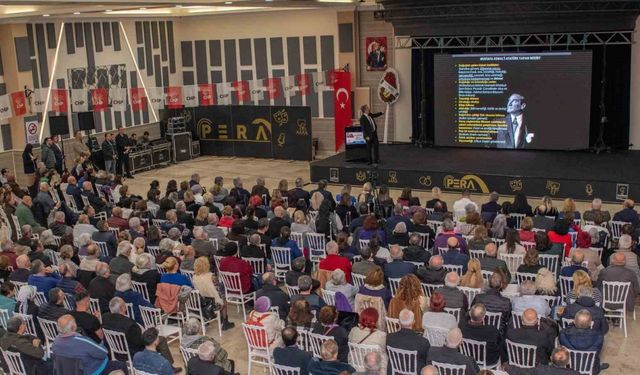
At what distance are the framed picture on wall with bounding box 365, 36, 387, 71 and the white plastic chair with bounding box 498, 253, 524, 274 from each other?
40.4ft

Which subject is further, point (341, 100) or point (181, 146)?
point (181, 146)

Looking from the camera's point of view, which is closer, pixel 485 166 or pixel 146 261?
pixel 146 261

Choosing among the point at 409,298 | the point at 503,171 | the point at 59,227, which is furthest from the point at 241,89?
the point at 409,298

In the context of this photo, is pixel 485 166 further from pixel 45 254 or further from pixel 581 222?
pixel 45 254

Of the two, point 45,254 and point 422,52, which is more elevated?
point 422,52

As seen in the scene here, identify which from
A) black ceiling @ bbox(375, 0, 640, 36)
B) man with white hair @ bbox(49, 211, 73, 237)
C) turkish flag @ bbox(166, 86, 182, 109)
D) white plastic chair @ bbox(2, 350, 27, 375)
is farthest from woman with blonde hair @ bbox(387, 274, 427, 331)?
turkish flag @ bbox(166, 86, 182, 109)

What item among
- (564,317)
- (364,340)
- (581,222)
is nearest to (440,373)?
(364,340)

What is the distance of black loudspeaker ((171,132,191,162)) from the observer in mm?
22562

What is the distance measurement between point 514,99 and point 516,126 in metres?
0.66

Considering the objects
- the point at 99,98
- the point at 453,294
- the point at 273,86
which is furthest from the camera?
the point at 273,86

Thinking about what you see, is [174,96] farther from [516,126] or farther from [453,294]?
[453,294]

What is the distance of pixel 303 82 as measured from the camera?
22125 millimetres

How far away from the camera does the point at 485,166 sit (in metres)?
17.0

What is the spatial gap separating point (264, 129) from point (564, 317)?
15.8 meters
